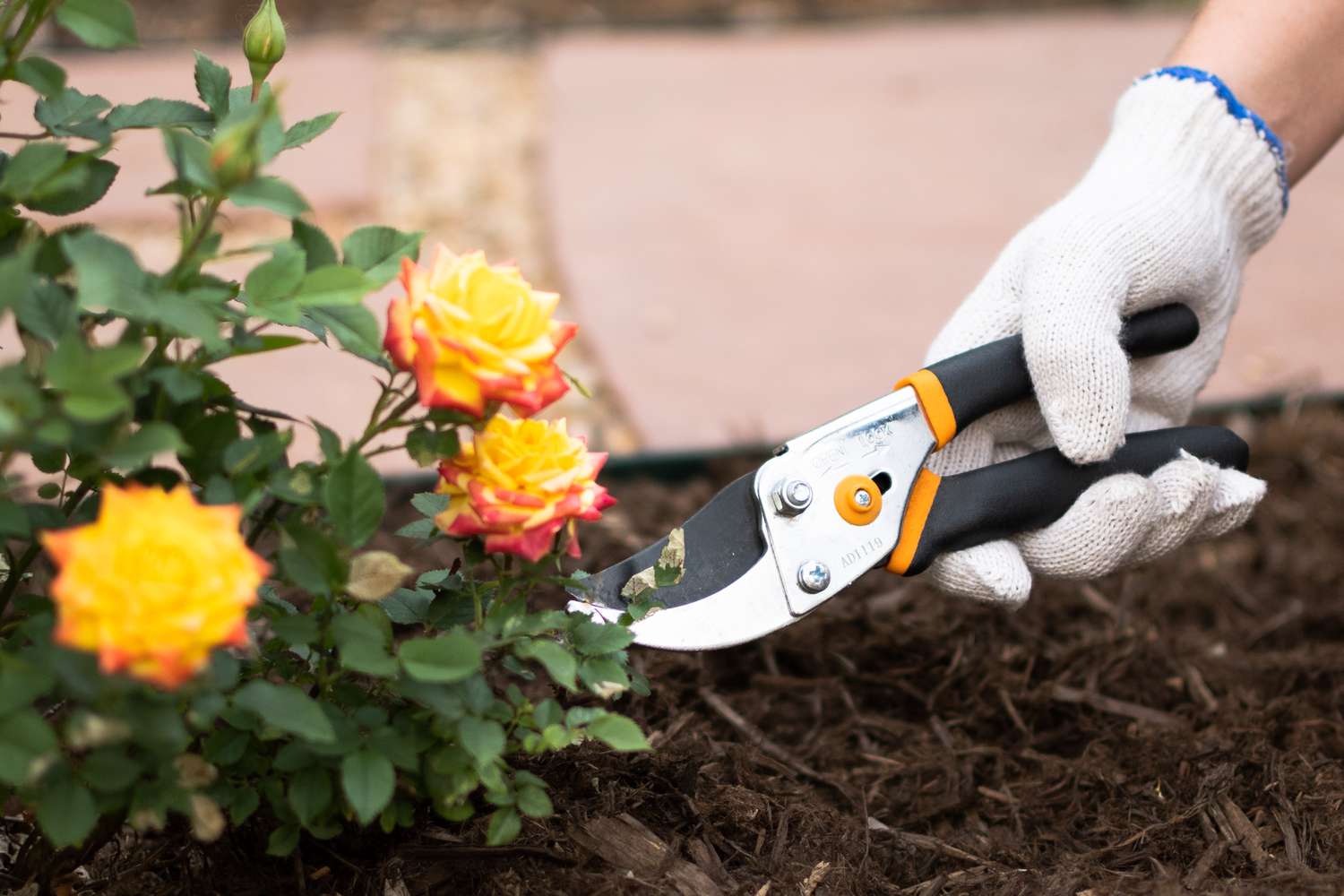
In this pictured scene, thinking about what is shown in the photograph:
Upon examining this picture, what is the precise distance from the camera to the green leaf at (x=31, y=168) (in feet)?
2.91

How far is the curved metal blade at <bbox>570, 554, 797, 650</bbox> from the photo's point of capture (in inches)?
45.5

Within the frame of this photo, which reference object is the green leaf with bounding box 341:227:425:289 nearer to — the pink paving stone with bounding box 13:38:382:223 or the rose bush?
the rose bush

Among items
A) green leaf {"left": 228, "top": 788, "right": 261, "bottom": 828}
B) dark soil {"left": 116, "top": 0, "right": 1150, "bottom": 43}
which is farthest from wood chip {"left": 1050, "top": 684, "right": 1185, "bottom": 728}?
dark soil {"left": 116, "top": 0, "right": 1150, "bottom": 43}

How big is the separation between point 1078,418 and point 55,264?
0.91 metres

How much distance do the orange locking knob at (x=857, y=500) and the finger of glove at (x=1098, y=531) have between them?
0.20 metres

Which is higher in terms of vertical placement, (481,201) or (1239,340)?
(1239,340)

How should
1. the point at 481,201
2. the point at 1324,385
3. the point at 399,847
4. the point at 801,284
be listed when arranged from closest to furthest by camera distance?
1. the point at 399,847
2. the point at 1324,385
3. the point at 801,284
4. the point at 481,201

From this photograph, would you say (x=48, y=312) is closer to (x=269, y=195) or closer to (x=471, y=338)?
(x=269, y=195)

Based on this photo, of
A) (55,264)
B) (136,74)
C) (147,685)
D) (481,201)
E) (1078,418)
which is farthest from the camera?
(136,74)

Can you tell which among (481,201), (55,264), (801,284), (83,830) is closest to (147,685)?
(83,830)

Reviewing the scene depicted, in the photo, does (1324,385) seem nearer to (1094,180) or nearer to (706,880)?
(1094,180)

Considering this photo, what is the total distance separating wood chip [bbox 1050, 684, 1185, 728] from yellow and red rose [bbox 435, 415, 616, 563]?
77cm

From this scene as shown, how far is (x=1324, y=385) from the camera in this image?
2236 millimetres

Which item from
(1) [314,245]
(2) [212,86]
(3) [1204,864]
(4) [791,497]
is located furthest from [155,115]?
(3) [1204,864]
